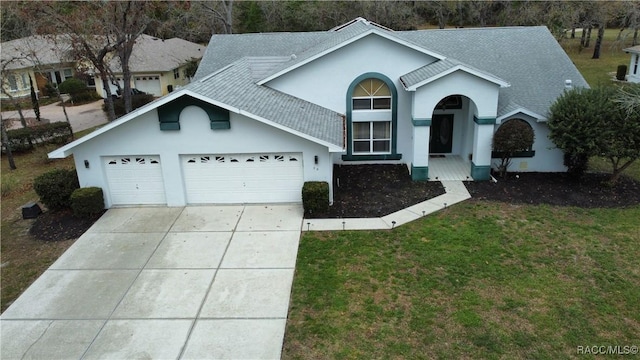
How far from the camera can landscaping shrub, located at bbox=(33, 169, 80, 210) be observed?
595 inches

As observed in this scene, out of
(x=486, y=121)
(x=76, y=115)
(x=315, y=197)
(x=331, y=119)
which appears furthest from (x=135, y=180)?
(x=76, y=115)

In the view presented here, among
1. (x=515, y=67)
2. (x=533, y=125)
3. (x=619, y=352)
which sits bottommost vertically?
(x=619, y=352)

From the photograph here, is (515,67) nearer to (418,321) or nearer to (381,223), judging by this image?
(381,223)

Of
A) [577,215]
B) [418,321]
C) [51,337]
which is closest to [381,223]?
[418,321]

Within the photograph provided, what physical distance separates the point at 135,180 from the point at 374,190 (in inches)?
312

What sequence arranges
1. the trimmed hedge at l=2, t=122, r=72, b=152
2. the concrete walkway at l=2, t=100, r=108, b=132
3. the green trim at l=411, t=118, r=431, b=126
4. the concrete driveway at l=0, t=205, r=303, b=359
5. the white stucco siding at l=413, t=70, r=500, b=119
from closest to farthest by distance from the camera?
the concrete driveway at l=0, t=205, r=303, b=359
the white stucco siding at l=413, t=70, r=500, b=119
the green trim at l=411, t=118, r=431, b=126
the trimmed hedge at l=2, t=122, r=72, b=152
the concrete walkway at l=2, t=100, r=108, b=132

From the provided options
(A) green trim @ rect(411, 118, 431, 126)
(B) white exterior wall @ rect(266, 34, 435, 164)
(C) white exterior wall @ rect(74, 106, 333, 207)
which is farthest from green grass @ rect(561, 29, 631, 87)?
(C) white exterior wall @ rect(74, 106, 333, 207)

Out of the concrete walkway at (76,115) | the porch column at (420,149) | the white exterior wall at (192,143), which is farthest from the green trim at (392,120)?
the concrete walkway at (76,115)

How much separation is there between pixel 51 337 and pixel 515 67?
1824 cm

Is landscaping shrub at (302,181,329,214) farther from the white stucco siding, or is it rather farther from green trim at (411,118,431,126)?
the white stucco siding

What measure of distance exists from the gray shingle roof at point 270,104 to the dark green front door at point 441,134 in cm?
410

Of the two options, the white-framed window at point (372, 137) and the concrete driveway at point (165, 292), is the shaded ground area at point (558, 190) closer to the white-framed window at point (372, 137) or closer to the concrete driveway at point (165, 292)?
the white-framed window at point (372, 137)

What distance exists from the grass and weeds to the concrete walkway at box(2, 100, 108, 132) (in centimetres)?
1109

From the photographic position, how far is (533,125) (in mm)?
17219
